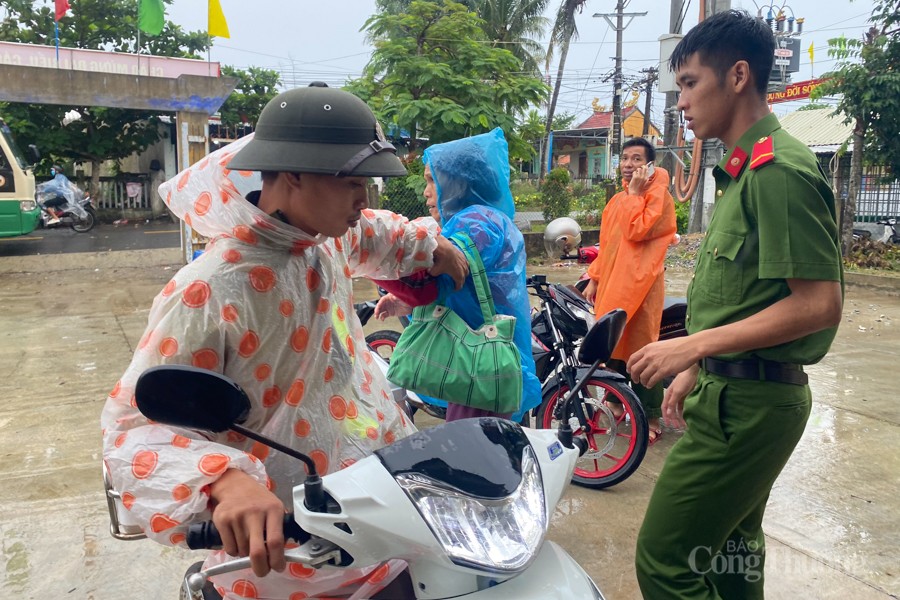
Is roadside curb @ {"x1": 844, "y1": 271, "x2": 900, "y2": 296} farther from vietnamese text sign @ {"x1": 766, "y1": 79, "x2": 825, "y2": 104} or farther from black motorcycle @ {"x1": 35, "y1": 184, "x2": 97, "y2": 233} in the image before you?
vietnamese text sign @ {"x1": 766, "y1": 79, "x2": 825, "y2": 104}

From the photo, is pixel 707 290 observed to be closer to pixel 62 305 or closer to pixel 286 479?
pixel 286 479

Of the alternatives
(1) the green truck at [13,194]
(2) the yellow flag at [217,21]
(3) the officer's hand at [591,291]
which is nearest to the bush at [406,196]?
(2) the yellow flag at [217,21]

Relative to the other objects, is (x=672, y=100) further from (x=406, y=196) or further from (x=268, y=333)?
(x=268, y=333)

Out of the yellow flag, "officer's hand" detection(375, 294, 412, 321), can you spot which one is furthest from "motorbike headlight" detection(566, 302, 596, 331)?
the yellow flag

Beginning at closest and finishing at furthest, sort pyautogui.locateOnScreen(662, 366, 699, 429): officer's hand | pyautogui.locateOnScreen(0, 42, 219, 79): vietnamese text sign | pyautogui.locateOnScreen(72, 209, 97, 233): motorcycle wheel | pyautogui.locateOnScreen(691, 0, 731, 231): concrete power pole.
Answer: pyautogui.locateOnScreen(662, 366, 699, 429): officer's hand, pyautogui.locateOnScreen(691, 0, 731, 231): concrete power pole, pyautogui.locateOnScreen(0, 42, 219, 79): vietnamese text sign, pyautogui.locateOnScreen(72, 209, 97, 233): motorcycle wheel

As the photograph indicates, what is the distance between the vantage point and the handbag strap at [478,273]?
2.70 metres

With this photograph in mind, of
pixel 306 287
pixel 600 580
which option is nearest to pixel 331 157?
pixel 306 287

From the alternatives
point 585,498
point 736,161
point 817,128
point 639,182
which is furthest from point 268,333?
point 817,128

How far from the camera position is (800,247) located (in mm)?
1654

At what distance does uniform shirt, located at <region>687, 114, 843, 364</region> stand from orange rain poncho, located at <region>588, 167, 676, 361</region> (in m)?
2.24

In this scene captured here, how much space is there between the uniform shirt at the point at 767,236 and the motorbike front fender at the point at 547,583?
766 millimetres

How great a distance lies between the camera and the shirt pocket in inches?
70.7

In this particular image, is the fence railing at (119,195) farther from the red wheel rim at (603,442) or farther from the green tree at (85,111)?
the red wheel rim at (603,442)

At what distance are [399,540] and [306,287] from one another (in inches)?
24.7
